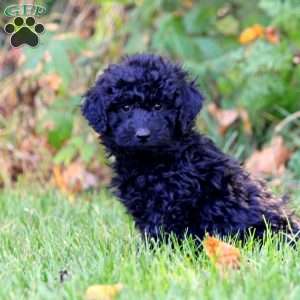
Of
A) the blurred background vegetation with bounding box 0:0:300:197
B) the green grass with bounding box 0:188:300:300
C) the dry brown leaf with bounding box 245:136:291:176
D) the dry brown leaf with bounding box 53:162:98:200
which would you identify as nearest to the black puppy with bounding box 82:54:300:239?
the green grass with bounding box 0:188:300:300

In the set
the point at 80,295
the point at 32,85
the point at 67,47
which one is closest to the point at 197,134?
the point at 80,295

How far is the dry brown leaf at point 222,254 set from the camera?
3.68 m

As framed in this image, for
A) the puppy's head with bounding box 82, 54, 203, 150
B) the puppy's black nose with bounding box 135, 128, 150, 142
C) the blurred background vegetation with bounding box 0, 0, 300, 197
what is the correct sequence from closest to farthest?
1. the puppy's black nose with bounding box 135, 128, 150, 142
2. the puppy's head with bounding box 82, 54, 203, 150
3. the blurred background vegetation with bounding box 0, 0, 300, 197

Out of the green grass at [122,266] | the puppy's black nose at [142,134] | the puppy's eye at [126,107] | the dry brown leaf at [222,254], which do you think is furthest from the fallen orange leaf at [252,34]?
the dry brown leaf at [222,254]

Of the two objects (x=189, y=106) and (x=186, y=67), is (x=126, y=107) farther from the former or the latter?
(x=186, y=67)

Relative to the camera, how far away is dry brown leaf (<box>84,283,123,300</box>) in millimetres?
3350

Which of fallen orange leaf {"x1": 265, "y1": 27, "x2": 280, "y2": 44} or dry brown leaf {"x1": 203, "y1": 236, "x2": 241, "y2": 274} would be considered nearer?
dry brown leaf {"x1": 203, "y1": 236, "x2": 241, "y2": 274}

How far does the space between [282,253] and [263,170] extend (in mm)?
3400

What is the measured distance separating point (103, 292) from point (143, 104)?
→ 1431 mm

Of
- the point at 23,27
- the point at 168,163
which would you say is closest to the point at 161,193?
the point at 168,163

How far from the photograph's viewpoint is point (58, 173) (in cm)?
812

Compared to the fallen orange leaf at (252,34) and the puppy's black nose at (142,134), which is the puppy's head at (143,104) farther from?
the fallen orange leaf at (252,34)

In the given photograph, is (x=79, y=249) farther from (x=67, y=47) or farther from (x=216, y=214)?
(x=67, y=47)

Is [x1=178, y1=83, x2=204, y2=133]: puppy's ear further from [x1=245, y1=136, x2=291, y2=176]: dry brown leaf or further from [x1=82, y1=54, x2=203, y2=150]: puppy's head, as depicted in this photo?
[x1=245, y1=136, x2=291, y2=176]: dry brown leaf
